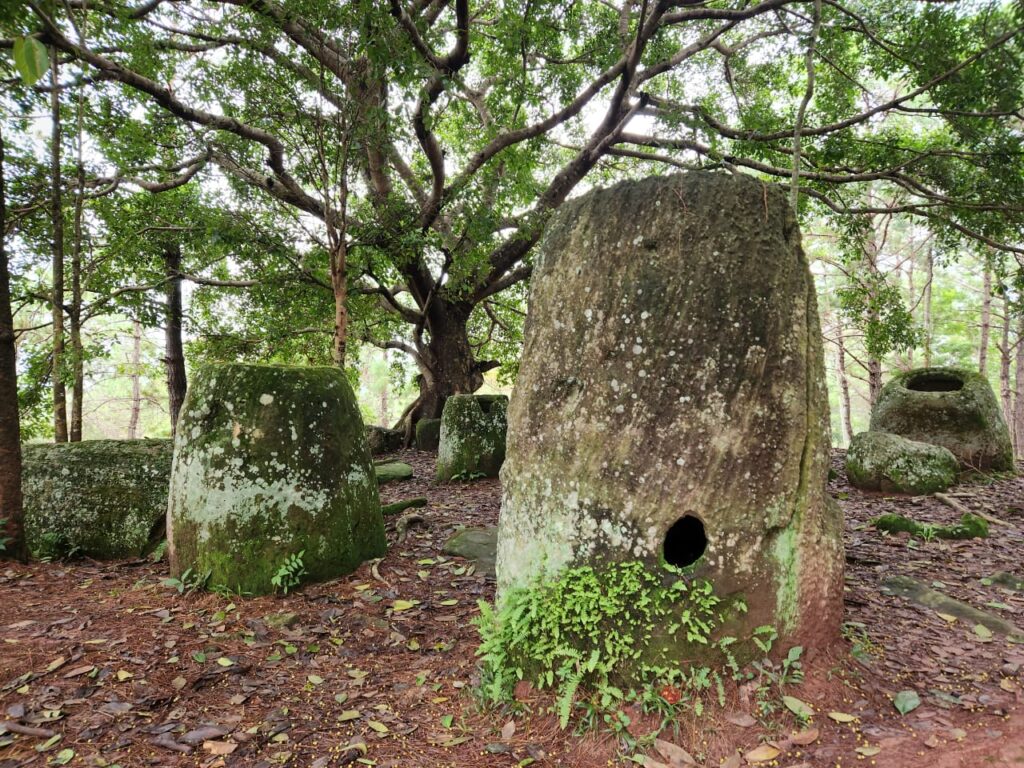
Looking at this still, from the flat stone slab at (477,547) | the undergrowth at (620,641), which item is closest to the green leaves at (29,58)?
the undergrowth at (620,641)

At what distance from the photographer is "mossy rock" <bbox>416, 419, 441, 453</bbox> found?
12893 millimetres

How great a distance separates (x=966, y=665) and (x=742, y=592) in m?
1.32

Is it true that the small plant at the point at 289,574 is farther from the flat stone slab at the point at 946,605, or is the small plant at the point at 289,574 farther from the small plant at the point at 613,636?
the flat stone slab at the point at 946,605

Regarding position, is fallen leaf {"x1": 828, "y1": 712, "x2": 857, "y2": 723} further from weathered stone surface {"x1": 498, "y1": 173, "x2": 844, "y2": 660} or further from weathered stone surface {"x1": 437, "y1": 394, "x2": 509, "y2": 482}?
weathered stone surface {"x1": 437, "y1": 394, "x2": 509, "y2": 482}

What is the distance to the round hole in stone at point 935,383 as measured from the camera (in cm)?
830

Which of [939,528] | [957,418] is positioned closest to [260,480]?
[939,528]

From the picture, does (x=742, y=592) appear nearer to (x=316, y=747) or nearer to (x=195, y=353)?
(x=316, y=747)

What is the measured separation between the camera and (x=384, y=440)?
43.1 ft

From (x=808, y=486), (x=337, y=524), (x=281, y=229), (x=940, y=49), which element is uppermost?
(x=940, y=49)

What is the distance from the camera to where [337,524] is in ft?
15.0

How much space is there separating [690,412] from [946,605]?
2.51 meters

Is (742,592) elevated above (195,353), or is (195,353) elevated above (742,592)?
(195,353)

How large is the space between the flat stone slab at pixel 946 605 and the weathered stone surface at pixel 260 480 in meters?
4.25

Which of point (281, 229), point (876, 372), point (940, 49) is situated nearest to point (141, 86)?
point (281, 229)
